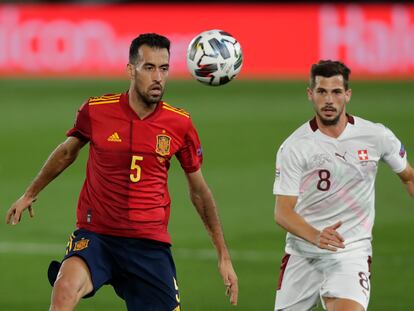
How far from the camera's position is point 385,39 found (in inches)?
1134

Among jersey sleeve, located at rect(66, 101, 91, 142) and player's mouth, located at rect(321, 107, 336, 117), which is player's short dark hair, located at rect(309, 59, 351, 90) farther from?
jersey sleeve, located at rect(66, 101, 91, 142)

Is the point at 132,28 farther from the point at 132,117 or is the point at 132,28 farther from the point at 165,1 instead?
the point at 132,117

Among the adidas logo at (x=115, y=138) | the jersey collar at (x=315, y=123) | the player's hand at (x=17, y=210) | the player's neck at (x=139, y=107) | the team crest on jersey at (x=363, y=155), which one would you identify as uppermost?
the player's neck at (x=139, y=107)

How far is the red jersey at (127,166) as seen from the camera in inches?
318

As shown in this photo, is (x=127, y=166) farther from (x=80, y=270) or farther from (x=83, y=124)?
(x=80, y=270)

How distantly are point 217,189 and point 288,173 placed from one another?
9.17 meters

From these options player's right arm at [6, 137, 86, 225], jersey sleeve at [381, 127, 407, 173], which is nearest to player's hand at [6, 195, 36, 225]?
player's right arm at [6, 137, 86, 225]

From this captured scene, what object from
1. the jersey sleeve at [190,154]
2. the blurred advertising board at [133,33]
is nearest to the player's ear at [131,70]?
the jersey sleeve at [190,154]

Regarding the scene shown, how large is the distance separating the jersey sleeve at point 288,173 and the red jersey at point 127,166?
2.42 ft

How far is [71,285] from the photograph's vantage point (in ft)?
24.8

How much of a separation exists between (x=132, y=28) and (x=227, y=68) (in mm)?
21066

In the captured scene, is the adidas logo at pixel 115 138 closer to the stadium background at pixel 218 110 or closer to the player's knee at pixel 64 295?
the player's knee at pixel 64 295

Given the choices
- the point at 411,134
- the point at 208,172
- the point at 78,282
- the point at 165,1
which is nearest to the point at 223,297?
the point at 78,282

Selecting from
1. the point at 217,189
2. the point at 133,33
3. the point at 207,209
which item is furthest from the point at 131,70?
the point at 133,33
